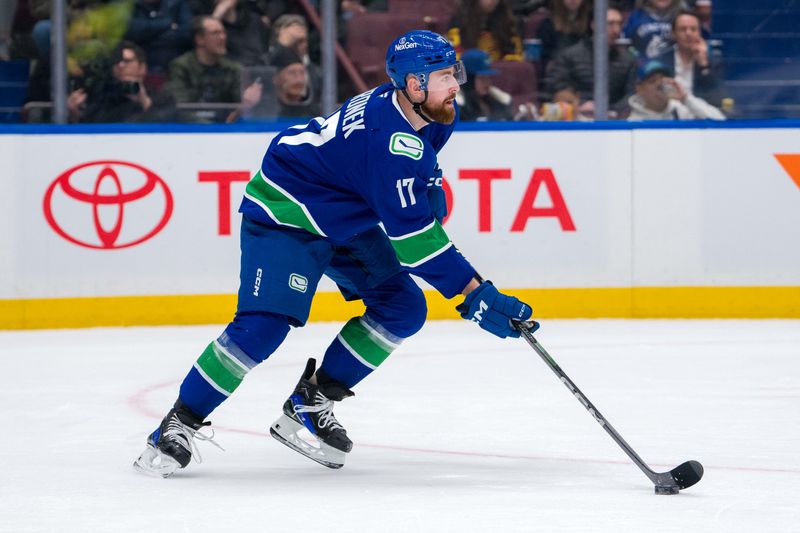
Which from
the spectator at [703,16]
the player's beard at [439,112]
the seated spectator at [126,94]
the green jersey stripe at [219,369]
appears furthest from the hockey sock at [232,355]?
the spectator at [703,16]

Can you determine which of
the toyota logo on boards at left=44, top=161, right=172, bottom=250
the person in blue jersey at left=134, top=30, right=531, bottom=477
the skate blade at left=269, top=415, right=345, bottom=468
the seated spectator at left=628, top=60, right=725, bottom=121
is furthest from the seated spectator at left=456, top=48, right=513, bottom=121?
the skate blade at left=269, top=415, right=345, bottom=468

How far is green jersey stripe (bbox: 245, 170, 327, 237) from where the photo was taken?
351cm

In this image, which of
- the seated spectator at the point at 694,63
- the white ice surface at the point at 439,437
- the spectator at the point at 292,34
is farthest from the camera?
the seated spectator at the point at 694,63

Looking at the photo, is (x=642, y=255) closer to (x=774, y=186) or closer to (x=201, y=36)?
(x=774, y=186)

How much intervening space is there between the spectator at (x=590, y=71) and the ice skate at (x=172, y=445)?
12.4 feet

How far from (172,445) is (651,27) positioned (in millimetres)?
4158

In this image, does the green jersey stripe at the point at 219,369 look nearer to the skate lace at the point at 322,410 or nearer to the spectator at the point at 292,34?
the skate lace at the point at 322,410

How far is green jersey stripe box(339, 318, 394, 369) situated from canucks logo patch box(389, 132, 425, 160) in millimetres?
548

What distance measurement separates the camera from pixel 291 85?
22.4 feet

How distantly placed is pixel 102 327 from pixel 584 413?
111 inches

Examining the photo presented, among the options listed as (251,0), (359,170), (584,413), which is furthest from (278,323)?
(251,0)

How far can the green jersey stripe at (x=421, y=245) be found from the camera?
328 centimetres

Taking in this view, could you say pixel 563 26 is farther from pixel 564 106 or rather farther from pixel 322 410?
pixel 322 410

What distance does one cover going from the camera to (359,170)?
3406 mm
